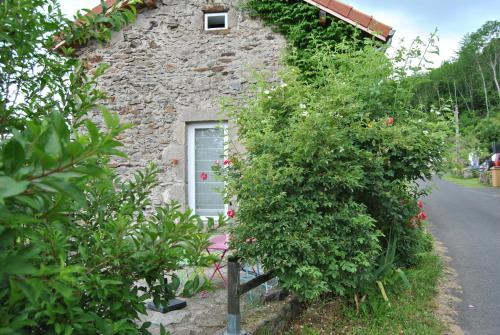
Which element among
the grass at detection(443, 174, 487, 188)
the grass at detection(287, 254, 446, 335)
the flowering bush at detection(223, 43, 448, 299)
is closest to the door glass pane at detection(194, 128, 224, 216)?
the flowering bush at detection(223, 43, 448, 299)

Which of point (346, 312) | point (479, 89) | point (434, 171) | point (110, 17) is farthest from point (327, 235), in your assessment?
point (479, 89)

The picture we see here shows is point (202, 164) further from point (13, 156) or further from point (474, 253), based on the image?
point (13, 156)

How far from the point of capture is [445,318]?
421 cm

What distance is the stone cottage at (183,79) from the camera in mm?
6789

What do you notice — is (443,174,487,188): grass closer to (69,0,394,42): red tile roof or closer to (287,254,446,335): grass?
(69,0,394,42): red tile roof

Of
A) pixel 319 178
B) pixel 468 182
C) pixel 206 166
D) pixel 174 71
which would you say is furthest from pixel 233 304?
pixel 468 182

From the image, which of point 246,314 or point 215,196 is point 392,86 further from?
point 215,196

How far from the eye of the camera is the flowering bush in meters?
3.40

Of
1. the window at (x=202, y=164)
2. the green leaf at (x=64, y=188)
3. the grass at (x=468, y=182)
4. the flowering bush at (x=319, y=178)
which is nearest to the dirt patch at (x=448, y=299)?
the flowering bush at (x=319, y=178)

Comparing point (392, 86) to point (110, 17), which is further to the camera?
point (392, 86)

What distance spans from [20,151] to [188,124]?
6.30 m

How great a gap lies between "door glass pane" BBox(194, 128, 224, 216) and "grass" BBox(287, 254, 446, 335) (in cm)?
330

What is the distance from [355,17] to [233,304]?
4816 millimetres

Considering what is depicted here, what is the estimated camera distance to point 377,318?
12.7 ft
